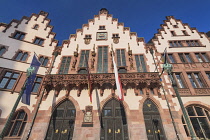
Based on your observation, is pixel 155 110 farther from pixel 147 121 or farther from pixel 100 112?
pixel 100 112

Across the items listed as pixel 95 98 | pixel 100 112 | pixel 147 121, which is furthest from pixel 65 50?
pixel 147 121

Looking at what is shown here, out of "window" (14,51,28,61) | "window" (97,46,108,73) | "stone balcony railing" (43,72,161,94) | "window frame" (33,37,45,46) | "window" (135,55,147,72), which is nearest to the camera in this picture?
"stone balcony railing" (43,72,161,94)

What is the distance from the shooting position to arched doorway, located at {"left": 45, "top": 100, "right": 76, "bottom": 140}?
10.8 meters

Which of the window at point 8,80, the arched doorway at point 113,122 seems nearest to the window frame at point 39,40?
the window at point 8,80

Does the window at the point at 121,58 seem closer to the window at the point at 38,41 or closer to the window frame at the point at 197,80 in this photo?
the window frame at the point at 197,80

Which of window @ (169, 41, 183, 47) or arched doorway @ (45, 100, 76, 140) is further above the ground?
window @ (169, 41, 183, 47)

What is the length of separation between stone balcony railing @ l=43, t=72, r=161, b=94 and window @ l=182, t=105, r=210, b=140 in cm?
469

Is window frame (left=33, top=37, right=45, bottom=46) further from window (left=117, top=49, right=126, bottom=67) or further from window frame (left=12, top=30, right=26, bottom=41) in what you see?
window (left=117, top=49, right=126, bottom=67)

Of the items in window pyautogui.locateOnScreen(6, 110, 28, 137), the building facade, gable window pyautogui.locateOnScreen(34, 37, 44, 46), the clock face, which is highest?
the clock face

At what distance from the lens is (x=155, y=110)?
11.8 meters

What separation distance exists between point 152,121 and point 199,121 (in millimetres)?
5232

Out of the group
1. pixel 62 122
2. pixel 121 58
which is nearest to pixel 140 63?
pixel 121 58

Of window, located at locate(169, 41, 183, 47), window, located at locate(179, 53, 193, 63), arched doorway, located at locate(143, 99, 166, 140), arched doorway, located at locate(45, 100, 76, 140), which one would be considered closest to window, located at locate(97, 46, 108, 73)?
arched doorway, located at locate(45, 100, 76, 140)

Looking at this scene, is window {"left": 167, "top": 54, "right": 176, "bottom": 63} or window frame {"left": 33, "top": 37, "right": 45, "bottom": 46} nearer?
window {"left": 167, "top": 54, "right": 176, "bottom": 63}
